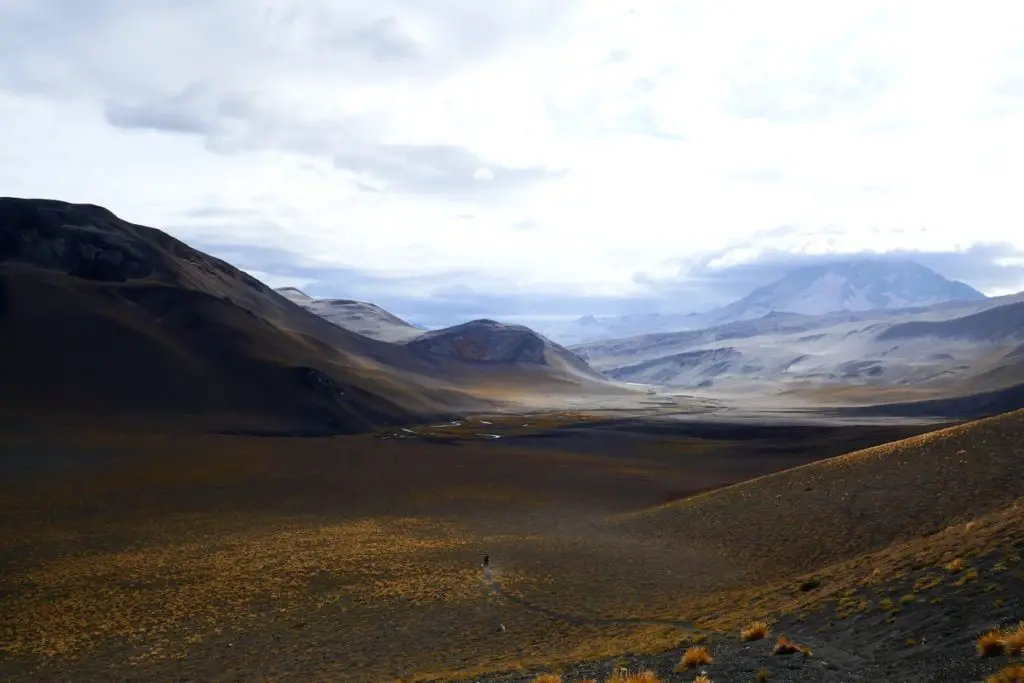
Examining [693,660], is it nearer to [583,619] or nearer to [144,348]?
[583,619]

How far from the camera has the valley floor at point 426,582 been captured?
49.0 feet

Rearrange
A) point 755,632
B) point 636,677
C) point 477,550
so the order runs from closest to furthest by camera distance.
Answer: point 636,677 → point 755,632 → point 477,550

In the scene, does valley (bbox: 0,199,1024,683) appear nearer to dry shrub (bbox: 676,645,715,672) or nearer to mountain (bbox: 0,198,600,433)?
dry shrub (bbox: 676,645,715,672)

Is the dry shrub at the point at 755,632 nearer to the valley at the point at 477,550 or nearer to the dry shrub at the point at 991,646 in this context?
the valley at the point at 477,550

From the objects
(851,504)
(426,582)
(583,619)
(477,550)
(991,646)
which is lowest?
(477,550)

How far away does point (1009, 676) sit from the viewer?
9.25 m

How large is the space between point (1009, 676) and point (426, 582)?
1975 cm

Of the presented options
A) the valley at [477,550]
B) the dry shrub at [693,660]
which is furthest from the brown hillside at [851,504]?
the dry shrub at [693,660]

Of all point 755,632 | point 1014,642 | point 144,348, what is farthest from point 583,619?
point 144,348

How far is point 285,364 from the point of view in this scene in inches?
3821

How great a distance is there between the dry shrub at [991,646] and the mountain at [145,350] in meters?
73.8

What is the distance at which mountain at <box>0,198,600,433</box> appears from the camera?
7788cm

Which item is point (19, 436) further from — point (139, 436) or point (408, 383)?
point (408, 383)

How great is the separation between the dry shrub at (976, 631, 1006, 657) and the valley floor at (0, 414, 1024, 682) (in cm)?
24
